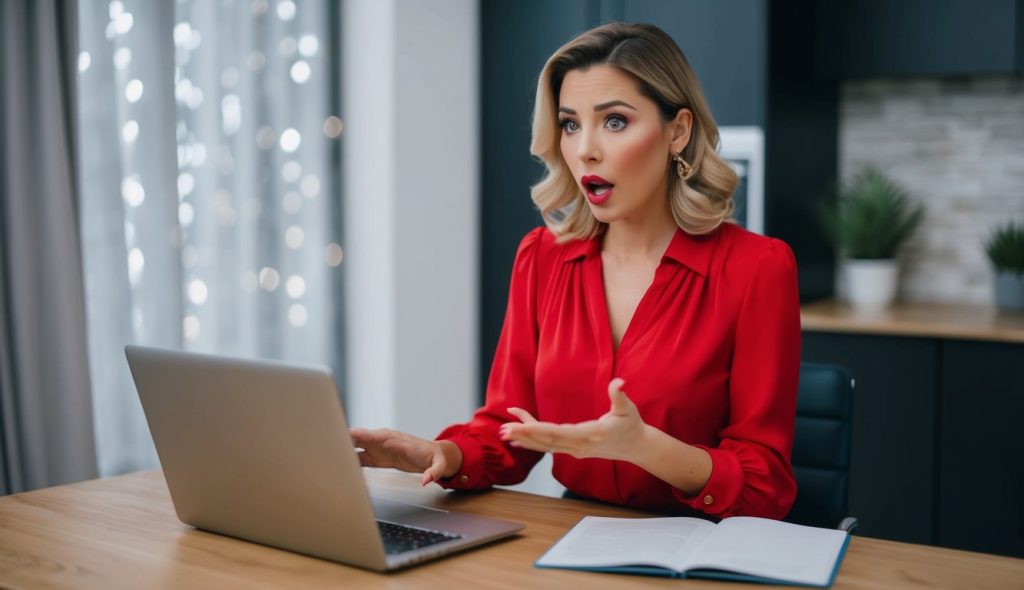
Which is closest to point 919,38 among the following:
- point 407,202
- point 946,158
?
point 946,158

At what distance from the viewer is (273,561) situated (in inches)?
51.4

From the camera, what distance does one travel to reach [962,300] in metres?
3.46

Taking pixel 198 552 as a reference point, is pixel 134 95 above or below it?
above

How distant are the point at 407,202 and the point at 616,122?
6.31 ft

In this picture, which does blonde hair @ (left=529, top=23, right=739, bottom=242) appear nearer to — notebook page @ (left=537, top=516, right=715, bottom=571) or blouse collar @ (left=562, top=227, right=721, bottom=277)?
blouse collar @ (left=562, top=227, right=721, bottom=277)

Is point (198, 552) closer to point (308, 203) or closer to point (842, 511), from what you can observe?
point (842, 511)

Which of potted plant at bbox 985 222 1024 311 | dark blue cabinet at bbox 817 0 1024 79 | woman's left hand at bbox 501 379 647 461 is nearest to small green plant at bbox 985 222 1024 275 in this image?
potted plant at bbox 985 222 1024 311

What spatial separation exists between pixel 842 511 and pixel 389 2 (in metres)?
2.31

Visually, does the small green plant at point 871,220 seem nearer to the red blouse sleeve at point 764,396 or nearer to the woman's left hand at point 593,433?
the red blouse sleeve at point 764,396

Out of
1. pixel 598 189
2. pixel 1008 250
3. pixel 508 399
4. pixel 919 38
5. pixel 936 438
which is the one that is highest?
pixel 919 38

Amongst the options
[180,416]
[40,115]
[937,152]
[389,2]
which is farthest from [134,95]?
[937,152]

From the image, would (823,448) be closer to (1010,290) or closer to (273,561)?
(273,561)

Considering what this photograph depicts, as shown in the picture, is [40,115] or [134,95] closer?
[40,115]

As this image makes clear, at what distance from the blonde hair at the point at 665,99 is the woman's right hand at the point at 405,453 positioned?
54 cm
